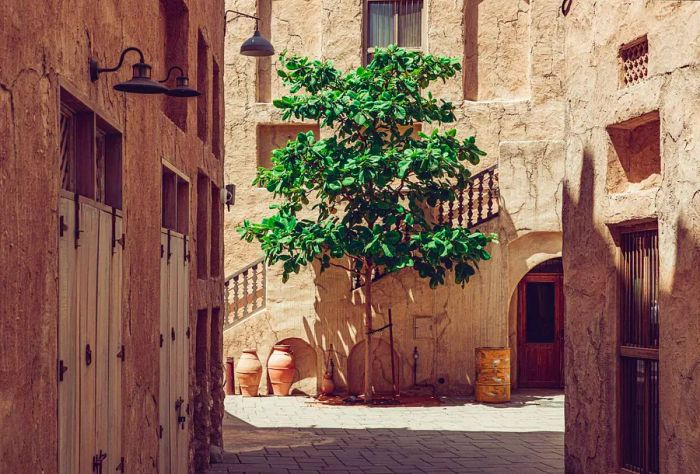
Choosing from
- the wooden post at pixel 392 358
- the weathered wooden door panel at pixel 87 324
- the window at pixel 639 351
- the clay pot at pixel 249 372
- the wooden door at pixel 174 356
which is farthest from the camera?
the clay pot at pixel 249 372

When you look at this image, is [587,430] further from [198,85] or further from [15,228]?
[15,228]

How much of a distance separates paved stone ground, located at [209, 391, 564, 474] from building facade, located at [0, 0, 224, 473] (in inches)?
79.9

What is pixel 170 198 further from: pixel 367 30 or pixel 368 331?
pixel 367 30

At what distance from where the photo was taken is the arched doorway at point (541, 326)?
73.3 ft

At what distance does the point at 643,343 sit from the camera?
30.5 ft

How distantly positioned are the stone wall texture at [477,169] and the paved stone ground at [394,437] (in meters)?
1.34

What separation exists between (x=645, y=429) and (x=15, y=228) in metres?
6.22

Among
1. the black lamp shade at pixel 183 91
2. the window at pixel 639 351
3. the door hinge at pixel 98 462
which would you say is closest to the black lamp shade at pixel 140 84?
the black lamp shade at pixel 183 91

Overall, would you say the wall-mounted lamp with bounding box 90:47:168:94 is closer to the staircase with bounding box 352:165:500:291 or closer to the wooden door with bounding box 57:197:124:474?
the wooden door with bounding box 57:197:124:474

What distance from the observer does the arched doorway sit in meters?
22.3

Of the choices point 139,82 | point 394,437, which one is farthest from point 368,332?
point 139,82

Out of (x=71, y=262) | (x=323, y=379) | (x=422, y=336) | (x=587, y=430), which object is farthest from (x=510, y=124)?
(x=71, y=262)

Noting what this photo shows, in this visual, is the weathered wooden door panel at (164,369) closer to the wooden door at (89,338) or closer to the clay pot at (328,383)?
the wooden door at (89,338)

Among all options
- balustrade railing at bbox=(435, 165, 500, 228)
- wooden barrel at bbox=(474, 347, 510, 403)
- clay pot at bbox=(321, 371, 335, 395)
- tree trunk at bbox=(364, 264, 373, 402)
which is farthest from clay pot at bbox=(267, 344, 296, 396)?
balustrade railing at bbox=(435, 165, 500, 228)
